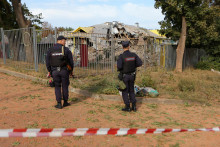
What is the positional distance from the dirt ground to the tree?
8472 millimetres

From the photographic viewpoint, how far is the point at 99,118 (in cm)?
477

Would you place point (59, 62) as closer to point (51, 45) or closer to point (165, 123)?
point (165, 123)

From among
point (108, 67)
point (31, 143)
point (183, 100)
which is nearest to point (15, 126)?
point (31, 143)

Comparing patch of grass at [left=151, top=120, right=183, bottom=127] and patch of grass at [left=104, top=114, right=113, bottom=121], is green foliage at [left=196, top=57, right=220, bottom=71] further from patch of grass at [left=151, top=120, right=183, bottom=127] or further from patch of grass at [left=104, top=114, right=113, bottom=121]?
patch of grass at [left=104, top=114, right=113, bottom=121]

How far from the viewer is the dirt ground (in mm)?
3537

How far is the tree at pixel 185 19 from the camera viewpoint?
12.8 meters

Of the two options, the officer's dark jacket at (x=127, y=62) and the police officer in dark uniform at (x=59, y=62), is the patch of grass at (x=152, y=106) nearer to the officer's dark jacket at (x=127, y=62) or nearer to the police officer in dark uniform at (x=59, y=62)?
the officer's dark jacket at (x=127, y=62)

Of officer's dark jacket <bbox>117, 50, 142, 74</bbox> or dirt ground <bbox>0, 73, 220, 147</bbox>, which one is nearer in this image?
dirt ground <bbox>0, 73, 220, 147</bbox>

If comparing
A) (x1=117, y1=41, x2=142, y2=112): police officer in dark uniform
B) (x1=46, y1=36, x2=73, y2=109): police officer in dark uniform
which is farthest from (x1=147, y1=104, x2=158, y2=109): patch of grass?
(x1=46, y1=36, x2=73, y2=109): police officer in dark uniform

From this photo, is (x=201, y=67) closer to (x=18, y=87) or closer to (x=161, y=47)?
(x=161, y=47)

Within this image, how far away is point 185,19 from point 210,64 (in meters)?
5.93

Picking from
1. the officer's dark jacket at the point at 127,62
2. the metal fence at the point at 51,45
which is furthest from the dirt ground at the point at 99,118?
the metal fence at the point at 51,45

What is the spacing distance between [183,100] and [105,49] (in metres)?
5.22

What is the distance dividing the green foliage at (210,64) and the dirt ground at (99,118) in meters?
12.4
